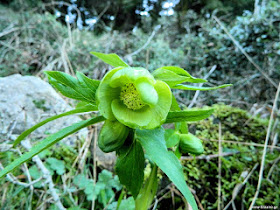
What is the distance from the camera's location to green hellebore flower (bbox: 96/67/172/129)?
39 centimetres

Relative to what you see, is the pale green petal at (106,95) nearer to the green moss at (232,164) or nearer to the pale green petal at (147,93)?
the pale green petal at (147,93)

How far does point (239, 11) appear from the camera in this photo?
540cm

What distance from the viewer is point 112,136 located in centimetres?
40

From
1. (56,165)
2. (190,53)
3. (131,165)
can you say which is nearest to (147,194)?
(131,165)

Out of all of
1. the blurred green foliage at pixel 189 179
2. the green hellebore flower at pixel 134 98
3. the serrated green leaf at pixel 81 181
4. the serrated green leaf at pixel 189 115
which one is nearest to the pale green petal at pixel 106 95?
the green hellebore flower at pixel 134 98

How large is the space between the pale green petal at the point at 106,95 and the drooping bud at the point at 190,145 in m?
0.19

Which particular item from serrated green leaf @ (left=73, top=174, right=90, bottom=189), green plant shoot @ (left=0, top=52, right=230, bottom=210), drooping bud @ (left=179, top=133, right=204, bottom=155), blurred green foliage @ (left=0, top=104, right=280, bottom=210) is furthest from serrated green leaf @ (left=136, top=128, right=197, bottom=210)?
serrated green leaf @ (left=73, top=174, right=90, bottom=189)

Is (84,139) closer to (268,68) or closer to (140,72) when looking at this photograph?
(140,72)

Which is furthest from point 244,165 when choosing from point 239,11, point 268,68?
point 239,11

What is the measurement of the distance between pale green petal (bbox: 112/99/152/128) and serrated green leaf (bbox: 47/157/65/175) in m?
0.61

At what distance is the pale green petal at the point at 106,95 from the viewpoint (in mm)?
404

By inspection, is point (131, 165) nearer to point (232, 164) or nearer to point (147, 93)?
point (147, 93)

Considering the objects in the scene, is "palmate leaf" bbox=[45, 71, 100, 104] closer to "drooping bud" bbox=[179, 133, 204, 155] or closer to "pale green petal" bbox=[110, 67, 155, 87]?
"pale green petal" bbox=[110, 67, 155, 87]

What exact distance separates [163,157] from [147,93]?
0.12 m
